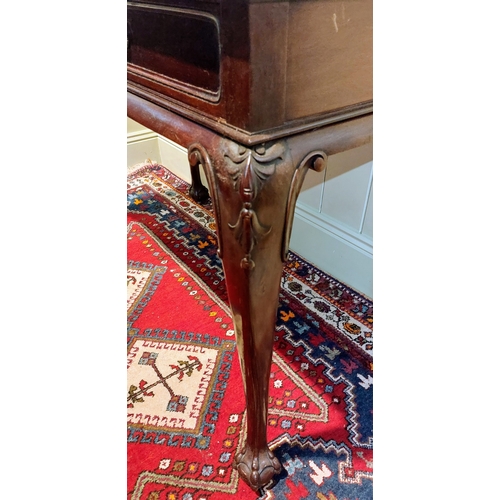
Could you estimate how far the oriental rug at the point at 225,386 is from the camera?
2.45 feet

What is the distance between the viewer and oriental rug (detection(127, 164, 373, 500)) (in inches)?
29.4

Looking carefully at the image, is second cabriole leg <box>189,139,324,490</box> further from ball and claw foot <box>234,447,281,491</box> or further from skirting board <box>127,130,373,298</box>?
skirting board <box>127,130,373,298</box>

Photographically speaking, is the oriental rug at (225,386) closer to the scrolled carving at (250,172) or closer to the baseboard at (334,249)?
the baseboard at (334,249)

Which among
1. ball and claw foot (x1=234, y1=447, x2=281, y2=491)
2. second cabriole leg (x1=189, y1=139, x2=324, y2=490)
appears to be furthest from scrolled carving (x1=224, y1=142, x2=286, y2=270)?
ball and claw foot (x1=234, y1=447, x2=281, y2=491)

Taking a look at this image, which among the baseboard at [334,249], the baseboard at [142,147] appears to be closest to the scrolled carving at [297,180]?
the baseboard at [334,249]

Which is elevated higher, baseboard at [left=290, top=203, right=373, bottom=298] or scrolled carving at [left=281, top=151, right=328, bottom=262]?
scrolled carving at [left=281, top=151, right=328, bottom=262]

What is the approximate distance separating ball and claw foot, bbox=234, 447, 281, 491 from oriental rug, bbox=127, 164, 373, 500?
0.12 feet

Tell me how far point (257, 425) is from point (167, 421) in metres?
0.26

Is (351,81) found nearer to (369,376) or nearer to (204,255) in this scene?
(369,376)

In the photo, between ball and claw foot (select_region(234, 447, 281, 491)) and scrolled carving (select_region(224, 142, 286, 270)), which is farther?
ball and claw foot (select_region(234, 447, 281, 491))

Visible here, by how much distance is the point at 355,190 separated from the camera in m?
1.11

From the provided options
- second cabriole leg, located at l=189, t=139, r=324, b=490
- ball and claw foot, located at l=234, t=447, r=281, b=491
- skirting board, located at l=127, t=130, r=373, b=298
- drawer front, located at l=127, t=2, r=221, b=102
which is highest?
drawer front, located at l=127, t=2, r=221, b=102

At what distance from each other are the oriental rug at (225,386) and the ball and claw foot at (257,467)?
1.4 inches

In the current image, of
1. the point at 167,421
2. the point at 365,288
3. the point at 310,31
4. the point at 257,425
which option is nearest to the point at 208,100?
the point at 310,31
